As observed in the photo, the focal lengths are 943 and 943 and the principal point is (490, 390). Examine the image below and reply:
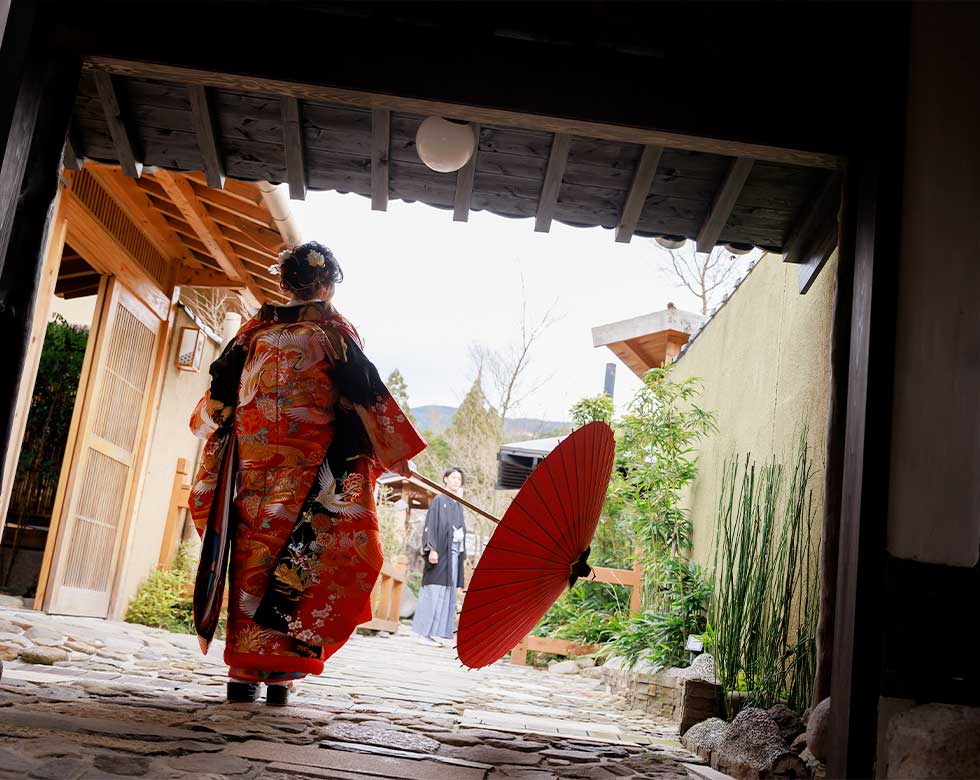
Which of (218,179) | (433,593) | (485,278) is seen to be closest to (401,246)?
(485,278)

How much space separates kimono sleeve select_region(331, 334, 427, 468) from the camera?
3.48 m

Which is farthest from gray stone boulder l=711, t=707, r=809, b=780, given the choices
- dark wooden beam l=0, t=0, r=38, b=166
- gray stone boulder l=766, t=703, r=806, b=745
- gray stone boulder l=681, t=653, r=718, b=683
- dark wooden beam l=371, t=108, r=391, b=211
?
dark wooden beam l=0, t=0, r=38, b=166

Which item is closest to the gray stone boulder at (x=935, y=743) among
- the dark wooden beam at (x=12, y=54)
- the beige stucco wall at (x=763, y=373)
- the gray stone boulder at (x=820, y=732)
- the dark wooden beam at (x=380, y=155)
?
the gray stone boulder at (x=820, y=732)

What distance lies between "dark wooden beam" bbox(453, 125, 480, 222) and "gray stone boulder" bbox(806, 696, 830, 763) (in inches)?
90.5

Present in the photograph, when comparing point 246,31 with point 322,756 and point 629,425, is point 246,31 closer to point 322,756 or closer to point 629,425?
point 322,756

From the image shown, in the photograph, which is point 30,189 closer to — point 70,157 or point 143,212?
point 70,157

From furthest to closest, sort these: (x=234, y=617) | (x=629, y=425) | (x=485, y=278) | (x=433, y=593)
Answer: (x=485, y=278), (x=433, y=593), (x=629, y=425), (x=234, y=617)

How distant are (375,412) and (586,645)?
588 cm

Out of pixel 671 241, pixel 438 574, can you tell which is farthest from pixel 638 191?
pixel 438 574

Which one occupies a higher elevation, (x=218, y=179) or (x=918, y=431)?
(x=218, y=179)

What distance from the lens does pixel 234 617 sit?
10.8ft

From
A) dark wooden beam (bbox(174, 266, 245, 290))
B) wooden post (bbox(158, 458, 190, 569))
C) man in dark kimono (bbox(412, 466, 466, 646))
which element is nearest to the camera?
dark wooden beam (bbox(174, 266, 245, 290))

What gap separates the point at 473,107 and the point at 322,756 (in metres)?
1.95

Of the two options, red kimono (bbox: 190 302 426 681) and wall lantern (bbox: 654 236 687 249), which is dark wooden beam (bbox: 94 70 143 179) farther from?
wall lantern (bbox: 654 236 687 249)
